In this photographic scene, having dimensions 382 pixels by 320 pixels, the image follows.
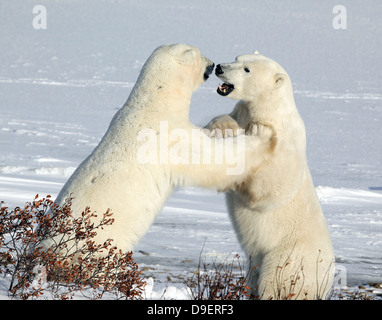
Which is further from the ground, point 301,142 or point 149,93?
point 149,93

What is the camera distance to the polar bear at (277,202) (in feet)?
11.9

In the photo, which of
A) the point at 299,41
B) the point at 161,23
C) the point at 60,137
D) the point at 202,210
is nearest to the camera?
the point at 202,210

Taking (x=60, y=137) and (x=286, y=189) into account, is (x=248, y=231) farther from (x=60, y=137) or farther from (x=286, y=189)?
(x=60, y=137)

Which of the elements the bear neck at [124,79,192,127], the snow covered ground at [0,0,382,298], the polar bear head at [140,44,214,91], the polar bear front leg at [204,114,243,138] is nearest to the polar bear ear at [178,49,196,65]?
the polar bear head at [140,44,214,91]

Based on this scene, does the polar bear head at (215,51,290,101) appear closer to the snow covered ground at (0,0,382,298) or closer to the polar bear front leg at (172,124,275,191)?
the polar bear front leg at (172,124,275,191)

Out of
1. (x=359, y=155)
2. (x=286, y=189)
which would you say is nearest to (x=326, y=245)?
(x=286, y=189)

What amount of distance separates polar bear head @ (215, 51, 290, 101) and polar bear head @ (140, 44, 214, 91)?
256 mm

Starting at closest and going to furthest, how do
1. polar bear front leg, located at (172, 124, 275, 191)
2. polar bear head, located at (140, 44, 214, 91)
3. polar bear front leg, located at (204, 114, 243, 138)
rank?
1. polar bear front leg, located at (172, 124, 275, 191)
2. polar bear head, located at (140, 44, 214, 91)
3. polar bear front leg, located at (204, 114, 243, 138)

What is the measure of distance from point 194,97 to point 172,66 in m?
18.7

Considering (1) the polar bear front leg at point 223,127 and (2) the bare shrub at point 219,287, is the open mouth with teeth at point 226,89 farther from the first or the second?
(2) the bare shrub at point 219,287

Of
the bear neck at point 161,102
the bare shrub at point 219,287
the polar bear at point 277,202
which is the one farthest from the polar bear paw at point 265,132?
the bare shrub at point 219,287

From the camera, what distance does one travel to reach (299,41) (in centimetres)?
4350

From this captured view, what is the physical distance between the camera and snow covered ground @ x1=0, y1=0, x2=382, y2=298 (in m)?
6.98
